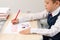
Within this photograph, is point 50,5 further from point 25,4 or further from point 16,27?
point 25,4

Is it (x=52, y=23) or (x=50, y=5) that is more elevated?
(x=50, y=5)

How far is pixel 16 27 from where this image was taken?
1.27 metres

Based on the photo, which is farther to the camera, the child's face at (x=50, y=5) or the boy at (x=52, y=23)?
the child's face at (x=50, y=5)

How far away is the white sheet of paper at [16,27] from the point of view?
1.20 meters

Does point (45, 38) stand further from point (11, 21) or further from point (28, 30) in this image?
point (11, 21)

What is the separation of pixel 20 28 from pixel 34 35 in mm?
164

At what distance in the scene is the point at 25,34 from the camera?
115 cm

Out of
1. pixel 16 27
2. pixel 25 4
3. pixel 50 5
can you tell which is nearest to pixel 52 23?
pixel 50 5

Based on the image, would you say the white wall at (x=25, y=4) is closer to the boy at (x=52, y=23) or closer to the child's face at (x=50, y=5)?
the boy at (x=52, y=23)

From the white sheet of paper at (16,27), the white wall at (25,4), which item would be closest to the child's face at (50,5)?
the white sheet of paper at (16,27)

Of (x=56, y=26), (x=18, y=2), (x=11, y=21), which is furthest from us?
(x=18, y=2)

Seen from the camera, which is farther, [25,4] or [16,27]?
[25,4]

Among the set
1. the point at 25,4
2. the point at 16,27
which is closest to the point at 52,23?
the point at 16,27

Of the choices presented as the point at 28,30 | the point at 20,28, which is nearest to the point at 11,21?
the point at 20,28
